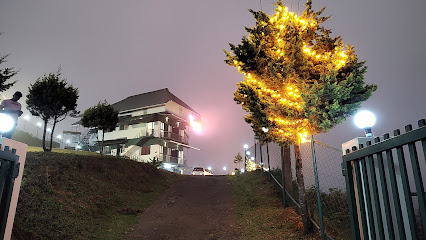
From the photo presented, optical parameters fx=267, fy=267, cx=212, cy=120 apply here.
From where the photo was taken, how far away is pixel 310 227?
8.32m

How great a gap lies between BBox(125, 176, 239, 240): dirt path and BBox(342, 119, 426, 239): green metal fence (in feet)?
21.3

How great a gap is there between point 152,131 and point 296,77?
32338 mm

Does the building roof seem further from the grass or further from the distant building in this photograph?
the grass

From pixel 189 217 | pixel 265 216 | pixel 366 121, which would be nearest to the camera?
pixel 366 121

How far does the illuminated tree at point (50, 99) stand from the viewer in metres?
18.2

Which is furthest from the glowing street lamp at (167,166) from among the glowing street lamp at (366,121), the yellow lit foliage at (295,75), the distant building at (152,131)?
the glowing street lamp at (366,121)

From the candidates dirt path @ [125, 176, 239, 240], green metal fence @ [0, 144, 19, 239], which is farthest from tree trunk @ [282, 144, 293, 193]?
green metal fence @ [0, 144, 19, 239]

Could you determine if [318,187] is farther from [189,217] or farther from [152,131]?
[152,131]

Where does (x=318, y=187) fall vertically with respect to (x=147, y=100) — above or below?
below

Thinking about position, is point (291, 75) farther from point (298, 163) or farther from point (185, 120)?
point (185, 120)

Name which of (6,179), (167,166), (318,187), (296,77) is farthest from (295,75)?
(167,166)

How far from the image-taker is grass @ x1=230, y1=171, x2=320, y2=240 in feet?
28.7

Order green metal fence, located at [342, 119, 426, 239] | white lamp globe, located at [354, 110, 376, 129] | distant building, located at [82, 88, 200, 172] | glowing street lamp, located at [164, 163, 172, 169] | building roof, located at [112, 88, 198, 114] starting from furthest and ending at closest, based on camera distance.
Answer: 1. building roof, located at [112, 88, 198, 114]
2. glowing street lamp, located at [164, 163, 172, 169]
3. distant building, located at [82, 88, 200, 172]
4. white lamp globe, located at [354, 110, 376, 129]
5. green metal fence, located at [342, 119, 426, 239]

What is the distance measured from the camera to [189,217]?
11492 mm
